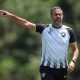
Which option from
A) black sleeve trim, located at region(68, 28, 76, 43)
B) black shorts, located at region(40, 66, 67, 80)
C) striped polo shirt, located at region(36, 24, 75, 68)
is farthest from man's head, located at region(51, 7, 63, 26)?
black shorts, located at region(40, 66, 67, 80)

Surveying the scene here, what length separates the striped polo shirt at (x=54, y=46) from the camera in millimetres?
10664

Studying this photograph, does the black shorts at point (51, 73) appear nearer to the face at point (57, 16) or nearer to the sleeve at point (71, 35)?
the sleeve at point (71, 35)

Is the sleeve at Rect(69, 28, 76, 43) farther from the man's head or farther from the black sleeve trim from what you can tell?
the man's head

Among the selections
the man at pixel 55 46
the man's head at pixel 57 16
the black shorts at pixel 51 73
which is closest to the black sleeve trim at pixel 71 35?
the man at pixel 55 46

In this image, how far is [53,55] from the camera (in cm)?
1067

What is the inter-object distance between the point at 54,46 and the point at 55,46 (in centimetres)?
2

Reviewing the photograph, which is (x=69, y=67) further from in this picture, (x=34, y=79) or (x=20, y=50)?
(x=20, y=50)

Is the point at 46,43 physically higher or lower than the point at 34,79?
higher

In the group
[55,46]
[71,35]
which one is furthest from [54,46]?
[71,35]

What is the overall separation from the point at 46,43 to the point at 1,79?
16.9 meters

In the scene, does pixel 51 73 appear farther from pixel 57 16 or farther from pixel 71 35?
pixel 57 16

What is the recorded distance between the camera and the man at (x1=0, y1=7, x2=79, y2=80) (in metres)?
10.7

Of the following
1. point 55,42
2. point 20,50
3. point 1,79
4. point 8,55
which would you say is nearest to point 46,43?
point 55,42

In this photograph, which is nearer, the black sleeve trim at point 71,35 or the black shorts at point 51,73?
the black shorts at point 51,73
